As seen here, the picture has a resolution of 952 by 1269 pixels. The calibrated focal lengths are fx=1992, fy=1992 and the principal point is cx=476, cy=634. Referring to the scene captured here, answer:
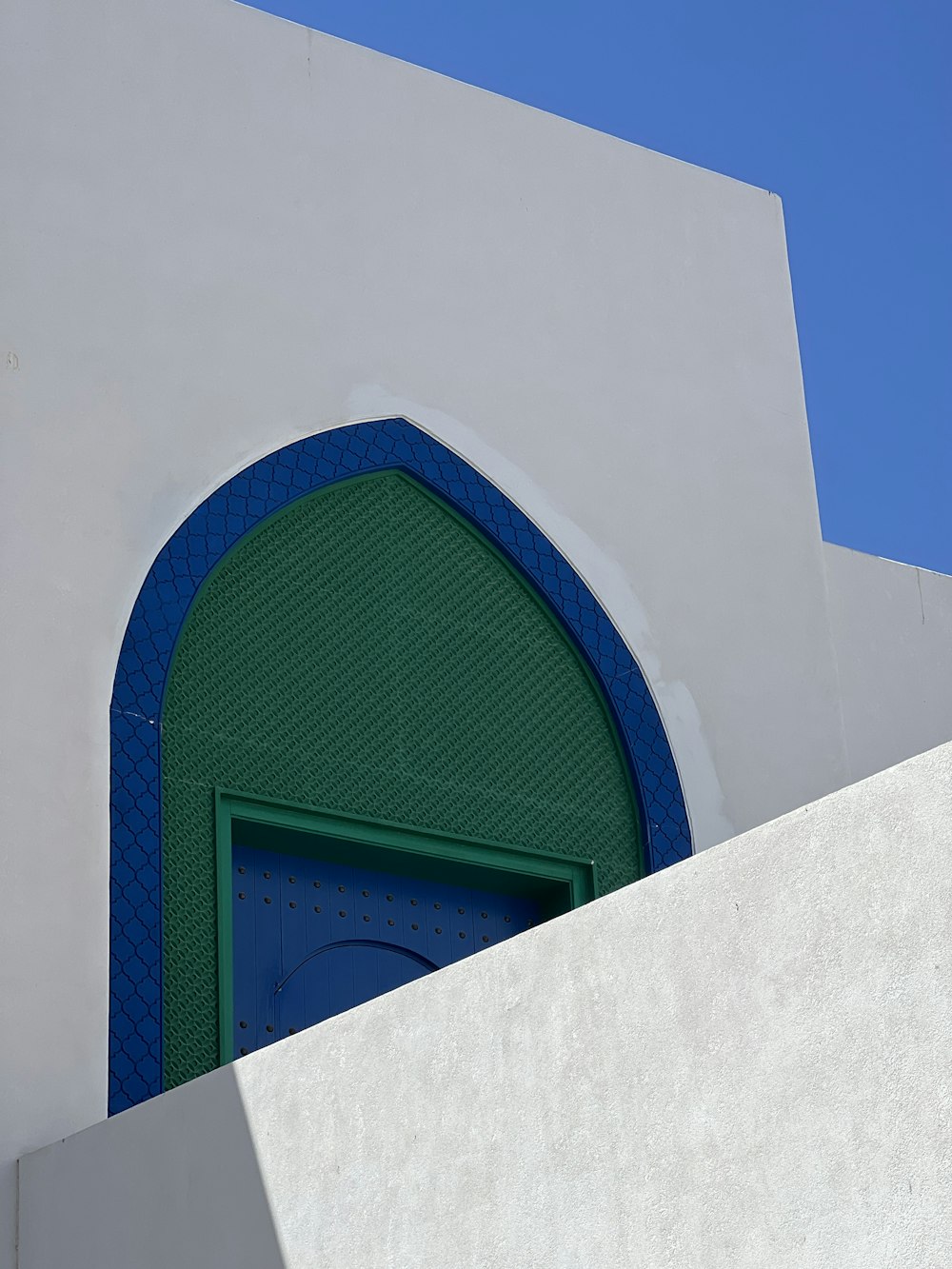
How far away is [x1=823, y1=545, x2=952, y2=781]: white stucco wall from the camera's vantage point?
6238 millimetres

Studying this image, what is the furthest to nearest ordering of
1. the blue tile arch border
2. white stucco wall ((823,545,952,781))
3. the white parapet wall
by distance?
white stucco wall ((823,545,952,781)), the blue tile arch border, the white parapet wall

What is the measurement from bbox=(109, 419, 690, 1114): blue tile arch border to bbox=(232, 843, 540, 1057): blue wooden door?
1.08ft

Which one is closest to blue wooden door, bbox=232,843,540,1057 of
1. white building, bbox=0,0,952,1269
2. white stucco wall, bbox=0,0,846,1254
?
white building, bbox=0,0,952,1269

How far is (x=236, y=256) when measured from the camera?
5023 millimetres

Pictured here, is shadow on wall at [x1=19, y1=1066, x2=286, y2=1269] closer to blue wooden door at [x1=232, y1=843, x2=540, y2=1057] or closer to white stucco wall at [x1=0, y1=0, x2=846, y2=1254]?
white stucco wall at [x1=0, y1=0, x2=846, y2=1254]

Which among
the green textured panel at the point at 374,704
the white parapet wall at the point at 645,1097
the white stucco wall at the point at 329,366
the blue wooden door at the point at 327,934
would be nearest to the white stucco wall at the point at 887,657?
the white stucco wall at the point at 329,366

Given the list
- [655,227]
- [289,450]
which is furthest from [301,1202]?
[655,227]

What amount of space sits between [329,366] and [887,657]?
229cm

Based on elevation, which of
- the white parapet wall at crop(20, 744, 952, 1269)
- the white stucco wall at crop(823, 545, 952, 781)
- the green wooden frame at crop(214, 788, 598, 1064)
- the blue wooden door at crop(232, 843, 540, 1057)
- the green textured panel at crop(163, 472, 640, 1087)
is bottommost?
the white parapet wall at crop(20, 744, 952, 1269)

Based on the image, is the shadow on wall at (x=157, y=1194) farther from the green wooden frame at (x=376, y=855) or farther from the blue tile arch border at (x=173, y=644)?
the green wooden frame at (x=376, y=855)

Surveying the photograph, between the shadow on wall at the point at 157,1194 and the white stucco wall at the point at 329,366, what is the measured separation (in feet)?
0.39

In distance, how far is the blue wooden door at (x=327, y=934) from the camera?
448cm

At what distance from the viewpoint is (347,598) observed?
4.93 metres

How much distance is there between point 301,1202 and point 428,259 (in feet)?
9.68
